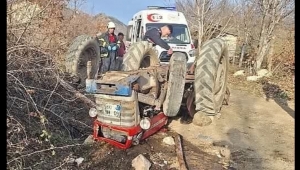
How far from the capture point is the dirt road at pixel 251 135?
555cm

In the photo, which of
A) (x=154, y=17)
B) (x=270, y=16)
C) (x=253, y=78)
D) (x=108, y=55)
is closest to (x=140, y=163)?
(x=108, y=55)

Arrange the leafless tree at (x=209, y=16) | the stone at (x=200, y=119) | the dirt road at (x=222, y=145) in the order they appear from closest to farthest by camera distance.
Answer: the dirt road at (x=222, y=145)
the stone at (x=200, y=119)
the leafless tree at (x=209, y=16)

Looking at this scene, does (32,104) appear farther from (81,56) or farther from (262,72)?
(262,72)

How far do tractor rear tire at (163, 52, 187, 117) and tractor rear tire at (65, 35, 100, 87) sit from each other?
8.71 ft

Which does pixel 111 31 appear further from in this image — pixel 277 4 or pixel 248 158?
pixel 277 4

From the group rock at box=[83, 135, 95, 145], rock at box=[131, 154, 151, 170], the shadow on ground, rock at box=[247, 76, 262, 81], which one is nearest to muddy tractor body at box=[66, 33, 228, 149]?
rock at box=[83, 135, 95, 145]

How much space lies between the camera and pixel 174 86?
532cm

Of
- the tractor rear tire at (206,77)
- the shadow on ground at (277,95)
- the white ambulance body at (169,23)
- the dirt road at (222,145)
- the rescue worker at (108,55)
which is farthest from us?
the white ambulance body at (169,23)

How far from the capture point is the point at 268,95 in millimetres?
11836

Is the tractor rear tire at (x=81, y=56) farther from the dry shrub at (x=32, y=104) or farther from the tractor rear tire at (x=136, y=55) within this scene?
the dry shrub at (x=32, y=104)

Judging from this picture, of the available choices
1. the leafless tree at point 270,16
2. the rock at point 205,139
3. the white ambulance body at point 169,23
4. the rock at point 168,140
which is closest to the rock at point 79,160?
the rock at point 168,140

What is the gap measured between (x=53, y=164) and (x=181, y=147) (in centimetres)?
214

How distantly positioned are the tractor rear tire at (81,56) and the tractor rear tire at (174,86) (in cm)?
265

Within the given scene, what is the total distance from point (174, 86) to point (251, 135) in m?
2.48
